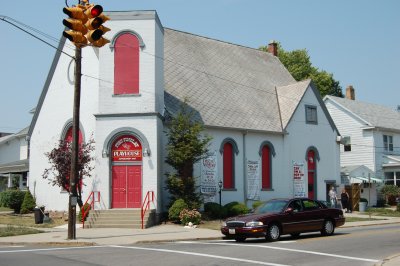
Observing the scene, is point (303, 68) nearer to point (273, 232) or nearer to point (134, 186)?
point (134, 186)

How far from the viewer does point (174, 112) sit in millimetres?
29312

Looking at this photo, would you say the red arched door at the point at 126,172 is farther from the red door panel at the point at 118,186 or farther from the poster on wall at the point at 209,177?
the poster on wall at the point at 209,177

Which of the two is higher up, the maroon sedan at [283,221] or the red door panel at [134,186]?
the red door panel at [134,186]

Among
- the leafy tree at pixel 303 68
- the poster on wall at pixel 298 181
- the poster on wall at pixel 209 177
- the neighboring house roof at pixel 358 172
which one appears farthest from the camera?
the leafy tree at pixel 303 68

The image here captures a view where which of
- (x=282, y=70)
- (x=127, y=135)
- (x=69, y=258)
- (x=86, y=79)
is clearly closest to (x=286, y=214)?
(x=69, y=258)

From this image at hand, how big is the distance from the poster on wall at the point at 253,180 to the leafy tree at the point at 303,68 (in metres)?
31.8

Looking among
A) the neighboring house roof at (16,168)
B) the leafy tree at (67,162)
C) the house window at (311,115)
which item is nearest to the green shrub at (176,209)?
the leafy tree at (67,162)

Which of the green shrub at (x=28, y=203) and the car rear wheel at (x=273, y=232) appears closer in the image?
the car rear wheel at (x=273, y=232)

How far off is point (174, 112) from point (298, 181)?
35.6 feet

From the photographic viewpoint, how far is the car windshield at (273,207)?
770 inches

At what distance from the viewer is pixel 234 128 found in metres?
31.8

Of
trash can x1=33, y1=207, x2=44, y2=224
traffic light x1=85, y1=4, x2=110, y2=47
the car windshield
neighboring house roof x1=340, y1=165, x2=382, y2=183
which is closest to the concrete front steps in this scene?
trash can x1=33, y1=207, x2=44, y2=224

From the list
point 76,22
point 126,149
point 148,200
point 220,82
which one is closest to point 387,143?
point 220,82

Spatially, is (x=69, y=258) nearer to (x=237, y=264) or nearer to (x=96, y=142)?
(x=237, y=264)
